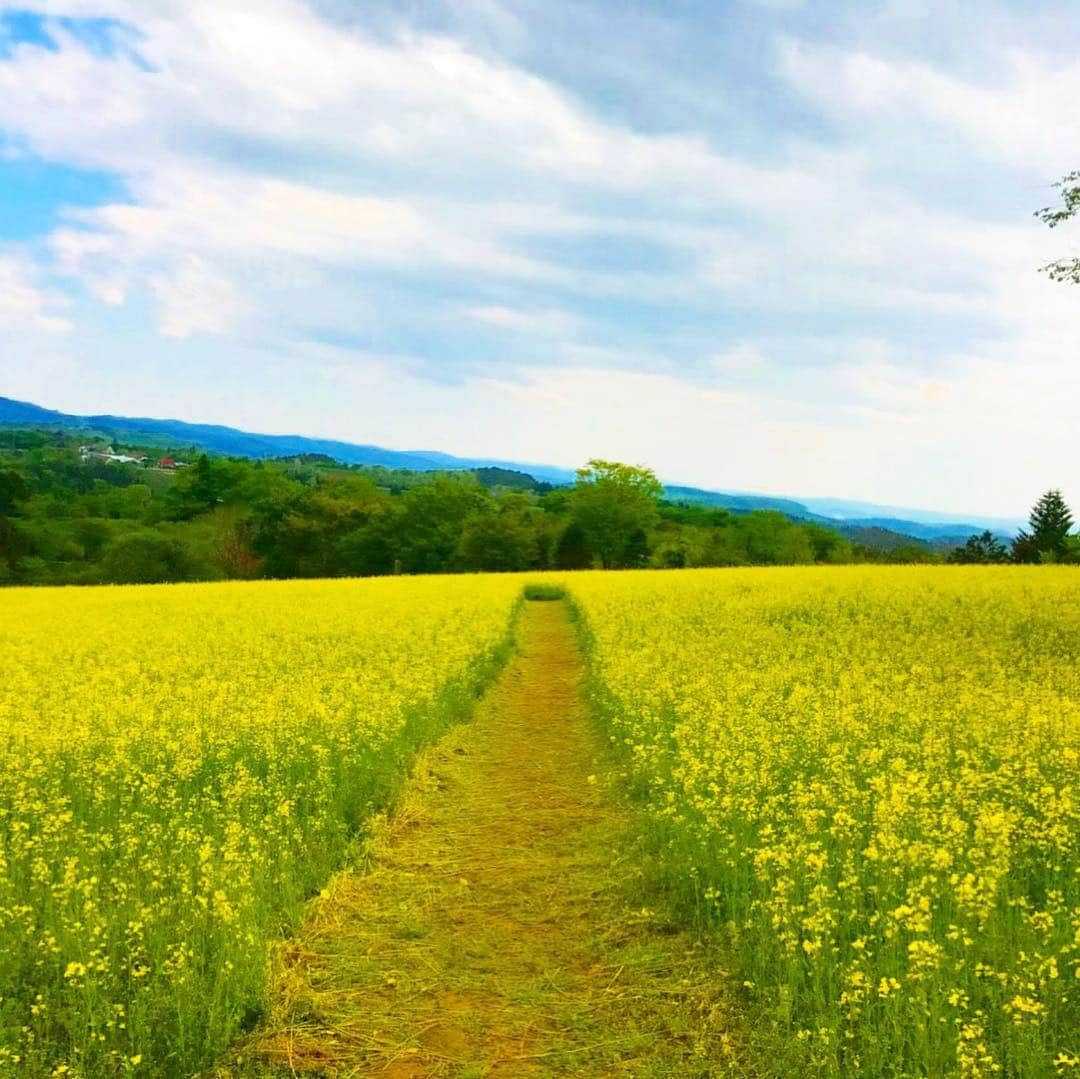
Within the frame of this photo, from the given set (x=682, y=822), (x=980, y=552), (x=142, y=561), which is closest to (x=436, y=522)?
(x=142, y=561)

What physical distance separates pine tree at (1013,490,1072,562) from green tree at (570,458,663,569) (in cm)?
3248

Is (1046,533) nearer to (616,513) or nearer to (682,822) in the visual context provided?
(616,513)

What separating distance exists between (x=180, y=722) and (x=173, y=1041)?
6459 mm

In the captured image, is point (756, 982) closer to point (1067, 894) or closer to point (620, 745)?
point (1067, 894)

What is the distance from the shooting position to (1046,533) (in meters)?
69.6

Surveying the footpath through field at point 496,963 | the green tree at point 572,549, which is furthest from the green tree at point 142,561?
the footpath through field at point 496,963

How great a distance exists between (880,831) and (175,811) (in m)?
6.35

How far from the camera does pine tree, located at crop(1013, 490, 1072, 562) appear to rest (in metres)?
62.5

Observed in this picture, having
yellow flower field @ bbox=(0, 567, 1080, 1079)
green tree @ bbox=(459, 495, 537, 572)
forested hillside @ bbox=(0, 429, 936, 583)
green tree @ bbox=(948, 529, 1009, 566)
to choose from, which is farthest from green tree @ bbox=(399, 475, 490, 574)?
yellow flower field @ bbox=(0, 567, 1080, 1079)

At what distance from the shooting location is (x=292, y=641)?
59.9 feet

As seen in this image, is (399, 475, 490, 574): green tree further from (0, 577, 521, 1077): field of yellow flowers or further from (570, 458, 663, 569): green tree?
(0, 577, 521, 1077): field of yellow flowers

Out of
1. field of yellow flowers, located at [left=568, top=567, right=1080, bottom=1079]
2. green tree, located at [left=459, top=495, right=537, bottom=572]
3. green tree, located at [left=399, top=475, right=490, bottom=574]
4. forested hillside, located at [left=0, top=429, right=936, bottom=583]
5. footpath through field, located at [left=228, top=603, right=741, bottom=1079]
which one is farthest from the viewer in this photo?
green tree, located at [left=399, top=475, right=490, bottom=574]

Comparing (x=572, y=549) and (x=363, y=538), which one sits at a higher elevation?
(x=572, y=549)

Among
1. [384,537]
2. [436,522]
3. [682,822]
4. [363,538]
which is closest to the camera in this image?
[682,822]
